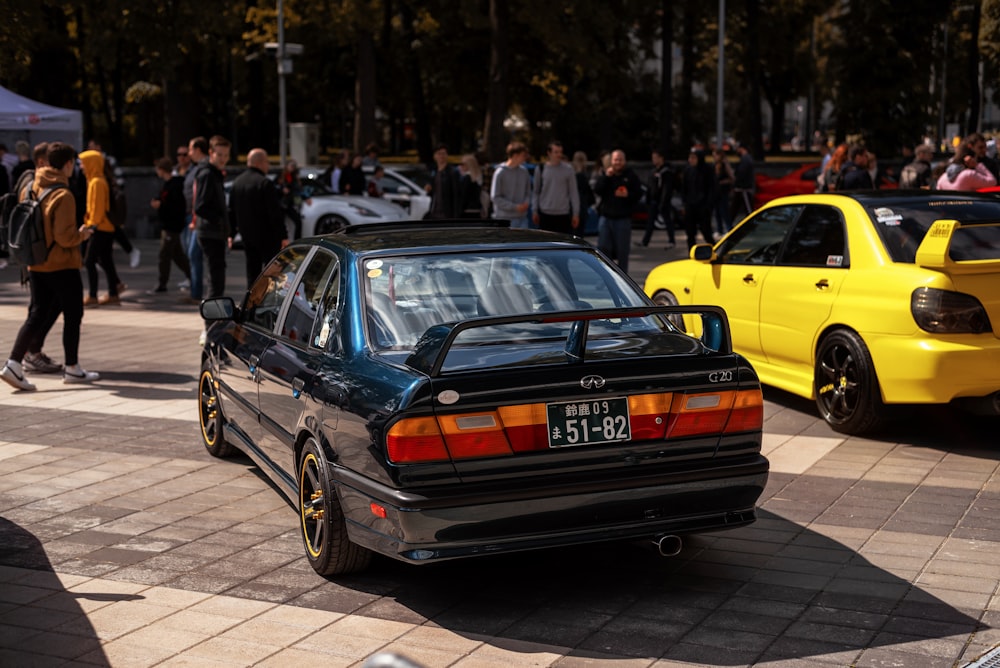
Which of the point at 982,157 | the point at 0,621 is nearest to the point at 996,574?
the point at 0,621

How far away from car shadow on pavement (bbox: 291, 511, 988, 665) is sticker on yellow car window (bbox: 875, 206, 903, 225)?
123 inches

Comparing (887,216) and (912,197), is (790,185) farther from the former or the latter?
(887,216)

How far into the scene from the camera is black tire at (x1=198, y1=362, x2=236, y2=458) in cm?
799

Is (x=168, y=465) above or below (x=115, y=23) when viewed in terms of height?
below

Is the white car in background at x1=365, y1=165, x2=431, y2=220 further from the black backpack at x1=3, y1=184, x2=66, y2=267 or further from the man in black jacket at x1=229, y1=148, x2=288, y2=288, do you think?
the black backpack at x1=3, y1=184, x2=66, y2=267

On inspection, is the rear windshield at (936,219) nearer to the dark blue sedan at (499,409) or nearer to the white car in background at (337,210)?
the dark blue sedan at (499,409)

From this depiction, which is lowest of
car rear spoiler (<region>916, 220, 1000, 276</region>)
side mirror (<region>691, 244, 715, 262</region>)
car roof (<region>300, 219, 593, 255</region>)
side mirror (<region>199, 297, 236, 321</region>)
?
side mirror (<region>199, 297, 236, 321</region>)

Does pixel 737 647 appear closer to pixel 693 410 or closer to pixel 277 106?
pixel 693 410

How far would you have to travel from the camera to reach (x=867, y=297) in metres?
8.43

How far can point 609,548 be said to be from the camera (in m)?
6.12

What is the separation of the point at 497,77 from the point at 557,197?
70.2 ft

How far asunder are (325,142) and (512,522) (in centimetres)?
6891

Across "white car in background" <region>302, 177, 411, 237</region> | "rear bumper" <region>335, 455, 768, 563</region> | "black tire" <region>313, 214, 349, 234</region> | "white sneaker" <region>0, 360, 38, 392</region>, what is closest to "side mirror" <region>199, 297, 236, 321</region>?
"rear bumper" <region>335, 455, 768, 563</region>

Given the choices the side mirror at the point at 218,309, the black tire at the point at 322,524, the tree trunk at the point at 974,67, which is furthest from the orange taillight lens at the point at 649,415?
the tree trunk at the point at 974,67
